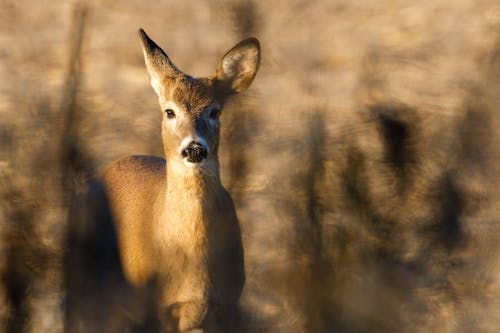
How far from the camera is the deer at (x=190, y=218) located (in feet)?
15.3

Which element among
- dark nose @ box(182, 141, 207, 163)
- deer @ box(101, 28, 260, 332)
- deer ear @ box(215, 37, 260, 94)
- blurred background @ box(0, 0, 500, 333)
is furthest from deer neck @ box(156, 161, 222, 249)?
blurred background @ box(0, 0, 500, 333)

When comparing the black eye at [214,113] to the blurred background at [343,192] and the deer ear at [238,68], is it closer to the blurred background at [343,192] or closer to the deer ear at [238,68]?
the deer ear at [238,68]

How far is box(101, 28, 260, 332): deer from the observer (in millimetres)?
4652

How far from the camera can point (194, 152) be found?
4.50m

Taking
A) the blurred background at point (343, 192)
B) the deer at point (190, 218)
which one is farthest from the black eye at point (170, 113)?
the blurred background at point (343, 192)

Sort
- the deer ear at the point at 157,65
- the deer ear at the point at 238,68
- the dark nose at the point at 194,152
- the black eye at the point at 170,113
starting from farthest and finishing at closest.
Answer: the deer ear at the point at 157,65, the deer ear at the point at 238,68, the black eye at the point at 170,113, the dark nose at the point at 194,152

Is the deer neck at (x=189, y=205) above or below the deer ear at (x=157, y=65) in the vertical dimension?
below

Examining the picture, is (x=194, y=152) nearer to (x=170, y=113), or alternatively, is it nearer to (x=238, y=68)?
(x=170, y=113)

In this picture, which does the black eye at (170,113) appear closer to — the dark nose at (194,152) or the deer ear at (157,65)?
the deer ear at (157,65)

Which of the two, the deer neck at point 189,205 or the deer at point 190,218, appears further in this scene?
the deer neck at point 189,205

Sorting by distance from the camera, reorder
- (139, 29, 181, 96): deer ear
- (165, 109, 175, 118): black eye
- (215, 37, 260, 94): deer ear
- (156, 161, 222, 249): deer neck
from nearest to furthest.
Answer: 1. (156, 161, 222, 249): deer neck
2. (165, 109, 175, 118): black eye
3. (215, 37, 260, 94): deer ear
4. (139, 29, 181, 96): deer ear

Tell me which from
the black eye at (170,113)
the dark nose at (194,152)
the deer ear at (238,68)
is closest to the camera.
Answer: the dark nose at (194,152)

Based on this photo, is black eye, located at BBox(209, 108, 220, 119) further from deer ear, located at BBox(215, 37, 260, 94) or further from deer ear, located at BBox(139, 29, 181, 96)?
deer ear, located at BBox(139, 29, 181, 96)

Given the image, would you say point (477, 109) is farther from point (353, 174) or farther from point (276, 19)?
point (276, 19)
